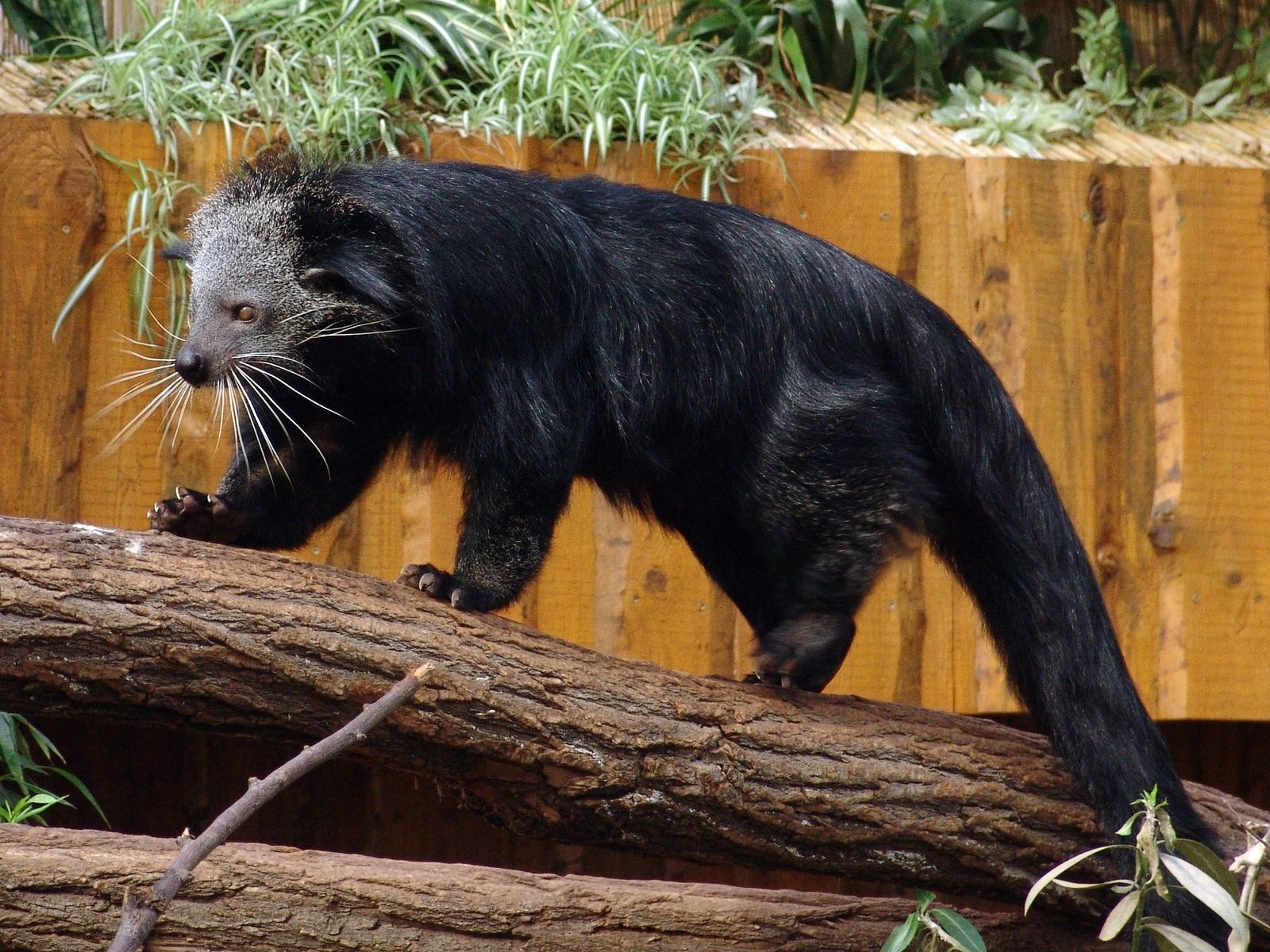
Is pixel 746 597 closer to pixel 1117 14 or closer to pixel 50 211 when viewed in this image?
pixel 50 211

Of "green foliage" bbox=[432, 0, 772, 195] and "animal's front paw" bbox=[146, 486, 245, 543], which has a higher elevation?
"green foliage" bbox=[432, 0, 772, 195]

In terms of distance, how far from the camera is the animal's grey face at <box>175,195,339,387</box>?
3.27m

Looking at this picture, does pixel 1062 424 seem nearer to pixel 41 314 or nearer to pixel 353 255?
pixel 353 255

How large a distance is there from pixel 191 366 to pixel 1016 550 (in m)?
2.01

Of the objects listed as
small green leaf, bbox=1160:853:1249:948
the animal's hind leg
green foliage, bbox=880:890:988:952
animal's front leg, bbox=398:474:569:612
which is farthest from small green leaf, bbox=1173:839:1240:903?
animal's front leg, bbox=398:474:569:612

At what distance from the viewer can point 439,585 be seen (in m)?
3.19

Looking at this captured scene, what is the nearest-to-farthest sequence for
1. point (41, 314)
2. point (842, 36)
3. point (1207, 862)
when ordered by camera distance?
point (1207, 862) < point (41, 314) < point (842, 36)

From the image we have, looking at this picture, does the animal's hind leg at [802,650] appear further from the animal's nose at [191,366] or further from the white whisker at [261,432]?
the animal's nose at [191,366]

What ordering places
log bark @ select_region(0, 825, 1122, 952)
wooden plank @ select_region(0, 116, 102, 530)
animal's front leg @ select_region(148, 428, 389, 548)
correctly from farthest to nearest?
1. wooden plank @ select_region(0, 116, 102, 530)
2. animal's front leg @ select_region(148, 428, 389, 548)
3. log bark @ select_region(0, 825, 1122, 952)

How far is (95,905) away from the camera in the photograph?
2623 millimetres

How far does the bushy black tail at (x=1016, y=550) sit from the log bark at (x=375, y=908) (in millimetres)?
642

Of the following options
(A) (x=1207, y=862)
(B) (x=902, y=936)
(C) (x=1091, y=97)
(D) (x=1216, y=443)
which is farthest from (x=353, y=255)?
(C) (x=1091, y=97)

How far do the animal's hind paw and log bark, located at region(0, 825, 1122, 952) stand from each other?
56 centimetres

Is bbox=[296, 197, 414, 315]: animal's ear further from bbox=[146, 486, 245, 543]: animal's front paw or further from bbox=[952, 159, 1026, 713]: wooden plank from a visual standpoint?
bbox=[952, 159, 1026, 713]: wooden plank
